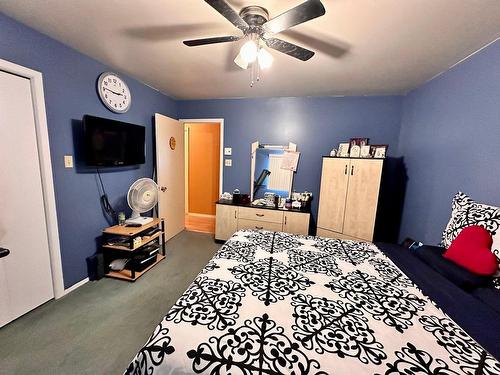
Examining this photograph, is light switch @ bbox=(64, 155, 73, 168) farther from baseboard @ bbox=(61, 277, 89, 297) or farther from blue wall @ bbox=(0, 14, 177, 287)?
baseboard @ bbox=(61, 277, 89, 297)

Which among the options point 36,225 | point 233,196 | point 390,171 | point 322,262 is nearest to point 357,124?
point 390,171

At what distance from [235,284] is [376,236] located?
2830 mm

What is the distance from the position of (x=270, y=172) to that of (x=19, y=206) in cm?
286

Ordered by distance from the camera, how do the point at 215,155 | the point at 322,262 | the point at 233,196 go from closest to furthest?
1. the point at 322,262
2. the point at 233,196
3. the point at 215,155

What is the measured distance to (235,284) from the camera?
4.04ft

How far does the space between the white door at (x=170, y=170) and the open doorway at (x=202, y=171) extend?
766 mm

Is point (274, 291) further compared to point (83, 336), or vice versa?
point (83, 336)

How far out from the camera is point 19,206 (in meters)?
1.65

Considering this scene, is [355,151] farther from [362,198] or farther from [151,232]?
[151,232]

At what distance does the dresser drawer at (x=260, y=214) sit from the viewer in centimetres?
304

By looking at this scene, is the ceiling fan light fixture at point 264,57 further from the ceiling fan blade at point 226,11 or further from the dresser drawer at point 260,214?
the dresser drawer at point 260,214

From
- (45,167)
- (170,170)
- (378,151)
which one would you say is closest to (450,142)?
(378,151)

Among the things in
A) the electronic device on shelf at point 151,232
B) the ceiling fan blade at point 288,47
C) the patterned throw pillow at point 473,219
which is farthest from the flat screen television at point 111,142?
the patterned throw pillow at point 473,219

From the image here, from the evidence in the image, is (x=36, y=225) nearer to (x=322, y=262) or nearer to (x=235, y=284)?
(x=235, y=284)
